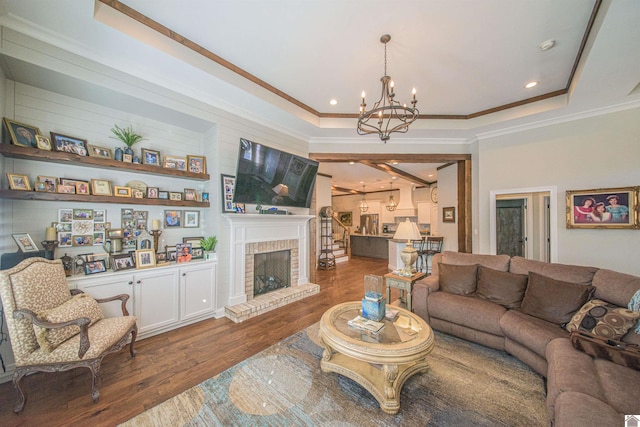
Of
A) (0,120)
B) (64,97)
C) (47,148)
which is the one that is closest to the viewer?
(0,120)

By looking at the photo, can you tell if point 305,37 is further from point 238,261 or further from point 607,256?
point 607,256

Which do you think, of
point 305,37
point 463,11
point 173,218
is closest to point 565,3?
point 463,11

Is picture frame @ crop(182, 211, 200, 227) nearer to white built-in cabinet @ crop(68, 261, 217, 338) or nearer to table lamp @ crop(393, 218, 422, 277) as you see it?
white built-in cabinet @ crop(68, 261, 217, 338)

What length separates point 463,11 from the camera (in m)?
2.02

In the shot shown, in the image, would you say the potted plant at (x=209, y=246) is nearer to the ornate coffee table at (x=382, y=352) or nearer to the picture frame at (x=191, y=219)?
the picture frame at (x=191, y=219)

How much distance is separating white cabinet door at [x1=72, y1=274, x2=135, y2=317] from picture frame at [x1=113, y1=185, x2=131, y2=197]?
97cm

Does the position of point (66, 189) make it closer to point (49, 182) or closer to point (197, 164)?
point (49, 182)

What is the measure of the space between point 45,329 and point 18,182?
146 cm

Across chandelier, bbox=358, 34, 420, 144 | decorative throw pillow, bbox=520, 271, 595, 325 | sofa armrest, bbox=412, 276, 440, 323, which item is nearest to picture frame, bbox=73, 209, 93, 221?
chandelier, bbox=358, 34, 420, 144

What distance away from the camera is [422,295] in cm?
300

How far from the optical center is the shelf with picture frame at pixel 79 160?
2129 millimetres

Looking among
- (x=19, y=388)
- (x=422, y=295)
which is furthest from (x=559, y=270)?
(x=19, y=388)

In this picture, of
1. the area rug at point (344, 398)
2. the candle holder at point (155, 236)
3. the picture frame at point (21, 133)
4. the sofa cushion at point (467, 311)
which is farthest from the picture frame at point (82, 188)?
the sofa cushion at point (467, 311)

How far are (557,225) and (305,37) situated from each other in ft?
15.2
